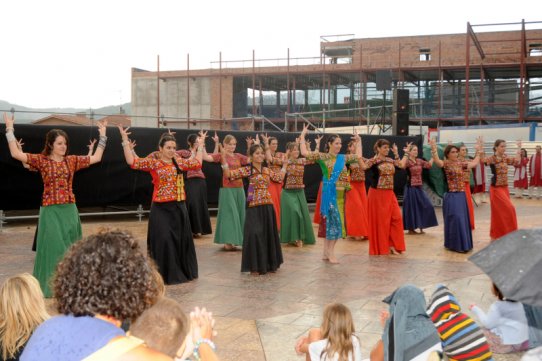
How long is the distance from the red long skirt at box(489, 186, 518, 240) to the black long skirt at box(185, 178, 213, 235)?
16.1ft

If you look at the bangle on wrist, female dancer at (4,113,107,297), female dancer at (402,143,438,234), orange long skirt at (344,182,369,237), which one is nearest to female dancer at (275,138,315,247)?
orange long skirt at (344,182,369,237)

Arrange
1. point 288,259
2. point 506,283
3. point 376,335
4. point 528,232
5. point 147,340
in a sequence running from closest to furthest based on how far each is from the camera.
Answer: point 147,340 → point 506,283 → point 528,232 → point 376,335 → point 288,259

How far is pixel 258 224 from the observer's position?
24.6ft

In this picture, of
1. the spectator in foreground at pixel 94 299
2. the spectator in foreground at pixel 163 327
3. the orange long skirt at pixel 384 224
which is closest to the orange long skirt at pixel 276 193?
the orange long skirt at pixel 384 224

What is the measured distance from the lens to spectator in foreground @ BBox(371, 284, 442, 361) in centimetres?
329

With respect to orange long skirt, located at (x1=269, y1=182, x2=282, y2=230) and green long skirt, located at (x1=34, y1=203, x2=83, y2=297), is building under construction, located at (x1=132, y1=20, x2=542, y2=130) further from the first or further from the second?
green long skirt, located at (x1=34, y1=203, x2=83, y2=297)

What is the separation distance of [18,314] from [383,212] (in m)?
6.63

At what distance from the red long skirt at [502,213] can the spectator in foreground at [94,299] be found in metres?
8.82

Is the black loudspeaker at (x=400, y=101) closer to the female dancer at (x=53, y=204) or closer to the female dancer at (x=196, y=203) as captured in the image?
the female dancer at (x=196, y=203)

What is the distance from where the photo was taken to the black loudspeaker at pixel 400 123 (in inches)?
605

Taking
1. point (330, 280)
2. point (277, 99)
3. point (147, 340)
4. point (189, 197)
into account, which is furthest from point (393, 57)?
point (147, 340)

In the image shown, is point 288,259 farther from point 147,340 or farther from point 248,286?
point 147,340

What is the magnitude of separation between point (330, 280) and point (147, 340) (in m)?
5.20

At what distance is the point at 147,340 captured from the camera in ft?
6.88
